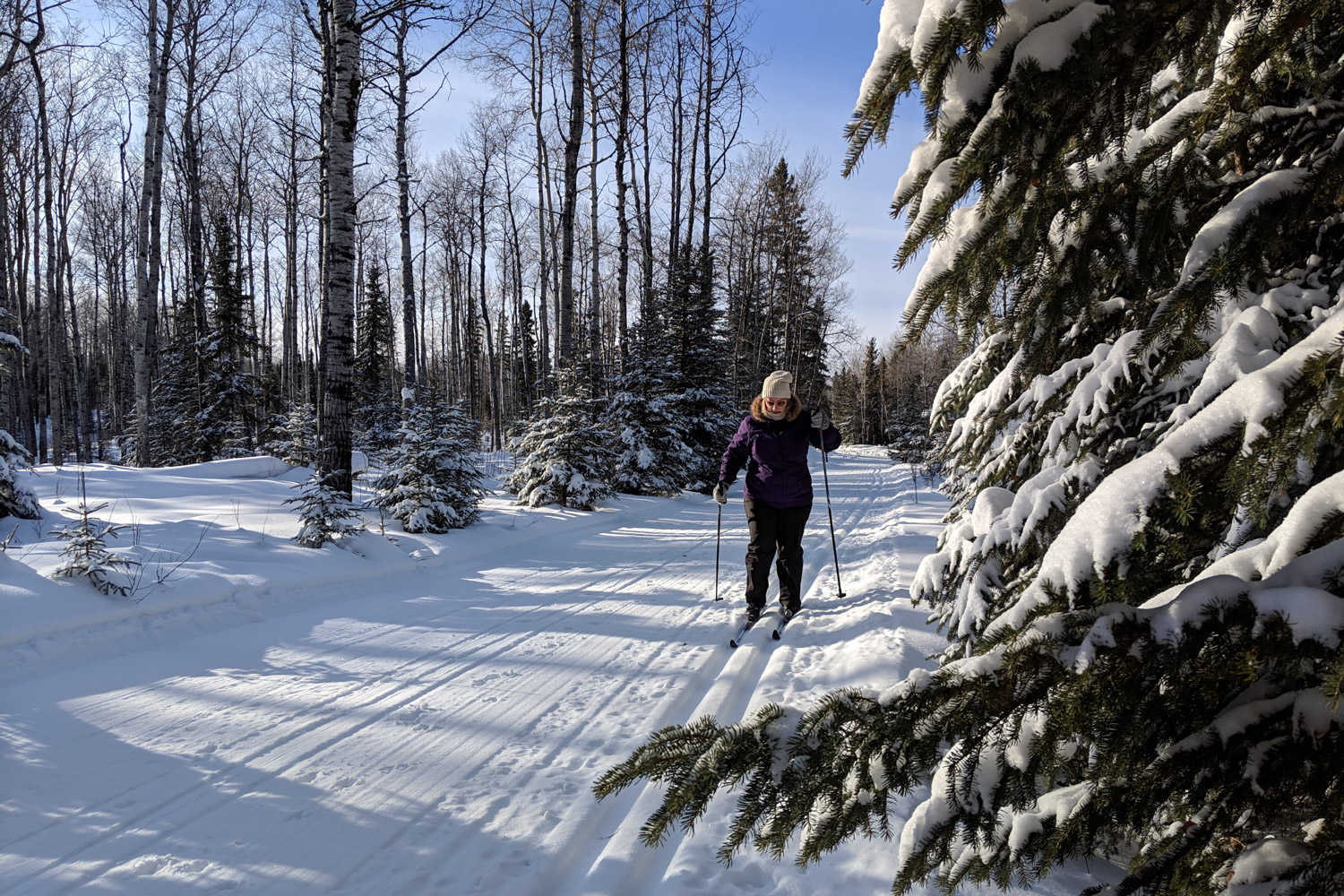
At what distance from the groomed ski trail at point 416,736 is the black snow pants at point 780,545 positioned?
294mm

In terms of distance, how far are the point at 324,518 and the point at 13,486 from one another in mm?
2826

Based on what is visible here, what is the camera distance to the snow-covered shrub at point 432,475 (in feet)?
30.5

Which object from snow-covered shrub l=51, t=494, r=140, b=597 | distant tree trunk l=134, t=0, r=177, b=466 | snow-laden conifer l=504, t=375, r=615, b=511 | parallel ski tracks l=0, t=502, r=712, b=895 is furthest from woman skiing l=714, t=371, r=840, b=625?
distant tree trunk l=134, t=0, r=177, b=466

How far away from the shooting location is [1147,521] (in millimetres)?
1396

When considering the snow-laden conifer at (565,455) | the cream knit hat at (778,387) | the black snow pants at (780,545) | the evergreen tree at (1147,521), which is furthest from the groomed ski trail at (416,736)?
the snow-laden conifer at (565,455)

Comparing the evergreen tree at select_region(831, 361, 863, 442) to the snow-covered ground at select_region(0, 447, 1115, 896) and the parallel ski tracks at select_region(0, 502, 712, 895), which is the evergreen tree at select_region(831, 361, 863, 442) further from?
the parallel ski tracks at select_region(0, 502, 712, 895)

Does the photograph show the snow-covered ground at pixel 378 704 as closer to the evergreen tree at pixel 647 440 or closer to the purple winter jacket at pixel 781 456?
the purple winter jacket at pixel 781 456

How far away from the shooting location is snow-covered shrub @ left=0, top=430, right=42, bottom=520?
6.41 meters

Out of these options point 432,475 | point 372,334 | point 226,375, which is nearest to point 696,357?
point 432,475

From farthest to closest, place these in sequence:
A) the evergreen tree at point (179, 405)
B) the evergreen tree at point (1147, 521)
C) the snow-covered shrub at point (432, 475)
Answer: the evergreen tree at point (179, 405), the snow-covered shrub at point (432, 475), the evergreen tree at point (1147, 521)

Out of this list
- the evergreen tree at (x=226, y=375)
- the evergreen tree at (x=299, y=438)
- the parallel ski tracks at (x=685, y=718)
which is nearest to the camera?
the parallel ski tracks at (x=685, y=718)

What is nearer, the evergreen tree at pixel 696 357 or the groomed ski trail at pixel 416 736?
the groomed ski trail at pixel 416 736

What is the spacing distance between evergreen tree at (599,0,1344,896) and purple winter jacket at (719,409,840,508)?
369 centimetres

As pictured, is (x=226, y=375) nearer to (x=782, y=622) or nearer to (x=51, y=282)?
(x=51, y=282)
